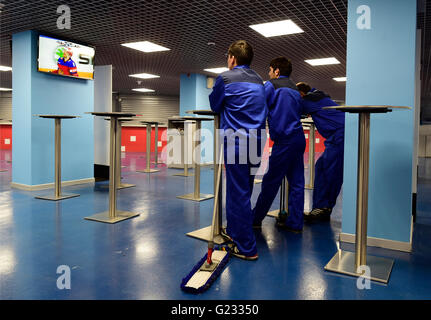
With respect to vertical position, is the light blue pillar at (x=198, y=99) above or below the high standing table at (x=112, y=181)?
above

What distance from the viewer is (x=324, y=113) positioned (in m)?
3.83

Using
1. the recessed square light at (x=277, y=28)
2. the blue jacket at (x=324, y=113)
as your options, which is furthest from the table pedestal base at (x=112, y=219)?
the recessed square light at (x=277, y=28)

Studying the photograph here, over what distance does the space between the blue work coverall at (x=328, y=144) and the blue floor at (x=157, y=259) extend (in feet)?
1.35

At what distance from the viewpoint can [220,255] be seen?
2.66 m

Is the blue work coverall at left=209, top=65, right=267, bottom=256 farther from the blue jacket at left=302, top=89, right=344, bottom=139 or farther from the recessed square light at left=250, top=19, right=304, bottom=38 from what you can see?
the recessed square light at left=250, top=19, right=304, bottom=38

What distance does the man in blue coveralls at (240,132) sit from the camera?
2684 millimetres

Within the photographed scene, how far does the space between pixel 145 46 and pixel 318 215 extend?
515 centimetres

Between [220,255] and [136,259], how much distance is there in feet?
2.16

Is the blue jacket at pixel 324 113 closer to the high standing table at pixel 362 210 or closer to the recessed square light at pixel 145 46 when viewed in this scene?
the high standing table at pixel 362 210

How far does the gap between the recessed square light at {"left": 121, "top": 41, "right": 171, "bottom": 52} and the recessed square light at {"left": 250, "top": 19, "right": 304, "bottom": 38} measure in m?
2.35

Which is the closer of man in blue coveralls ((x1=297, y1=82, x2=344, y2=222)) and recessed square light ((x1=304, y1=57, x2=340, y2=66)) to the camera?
man in blue coveralls ((x1=297, y1=82, x2=344, y2=222))

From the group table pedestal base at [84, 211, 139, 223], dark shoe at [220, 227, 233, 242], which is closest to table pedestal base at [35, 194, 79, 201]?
table pedestal base at [84, 211, 139, 223]

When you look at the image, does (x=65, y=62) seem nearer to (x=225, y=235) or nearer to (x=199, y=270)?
(x=225, y=235)

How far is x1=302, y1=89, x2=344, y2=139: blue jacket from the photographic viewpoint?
147 inches
